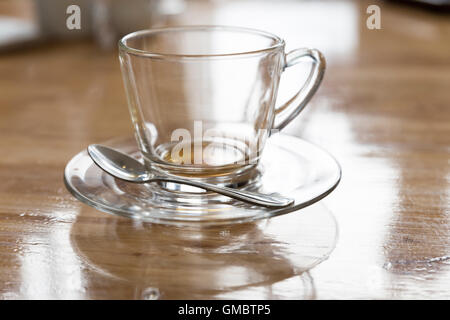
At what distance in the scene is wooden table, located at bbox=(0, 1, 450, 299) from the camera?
0.27m

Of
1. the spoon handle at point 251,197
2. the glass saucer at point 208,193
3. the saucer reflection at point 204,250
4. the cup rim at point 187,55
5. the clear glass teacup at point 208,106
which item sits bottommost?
the saucer reflection at point 204,250

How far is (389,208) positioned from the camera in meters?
0.36

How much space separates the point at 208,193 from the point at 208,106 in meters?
0.07

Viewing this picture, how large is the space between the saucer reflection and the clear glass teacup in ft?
0.14

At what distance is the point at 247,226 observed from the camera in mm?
332

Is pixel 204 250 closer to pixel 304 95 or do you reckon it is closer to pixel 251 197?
pixel 251 197

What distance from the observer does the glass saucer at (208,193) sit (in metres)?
0.30

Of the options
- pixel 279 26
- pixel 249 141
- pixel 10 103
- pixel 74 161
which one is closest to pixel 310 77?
pixel 249 141

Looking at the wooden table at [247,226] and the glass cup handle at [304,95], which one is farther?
the glass cup handle at [304,95]

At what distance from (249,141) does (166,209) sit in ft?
0.29

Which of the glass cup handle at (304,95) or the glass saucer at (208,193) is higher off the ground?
the glass cup handle at (304,95)

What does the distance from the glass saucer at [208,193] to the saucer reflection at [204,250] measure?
0.02 metres

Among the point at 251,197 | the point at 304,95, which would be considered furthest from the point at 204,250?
the point at 304,95

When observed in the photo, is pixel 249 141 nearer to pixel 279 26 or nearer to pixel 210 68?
pixel 210 68
